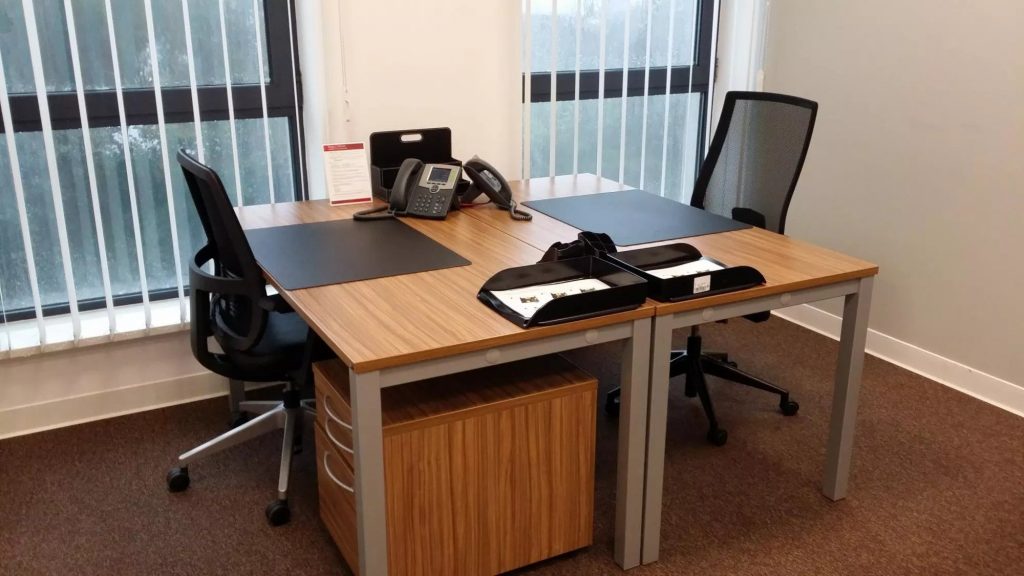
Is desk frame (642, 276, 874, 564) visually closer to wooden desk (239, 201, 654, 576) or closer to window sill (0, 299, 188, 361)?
wooden desk (239, 201, 654, 576)

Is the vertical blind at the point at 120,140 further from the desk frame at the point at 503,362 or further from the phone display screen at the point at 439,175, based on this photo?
the desk frame at the point at 503,362

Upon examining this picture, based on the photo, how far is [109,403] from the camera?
3.24 meters

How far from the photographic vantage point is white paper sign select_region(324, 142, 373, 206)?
3.15 meters

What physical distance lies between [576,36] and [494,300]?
6.30ft

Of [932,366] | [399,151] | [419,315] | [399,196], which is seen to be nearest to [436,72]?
[399,151]

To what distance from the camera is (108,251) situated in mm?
3211

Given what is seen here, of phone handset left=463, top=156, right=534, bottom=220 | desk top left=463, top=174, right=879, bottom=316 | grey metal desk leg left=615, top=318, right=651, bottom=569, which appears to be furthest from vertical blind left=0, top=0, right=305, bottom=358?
grey metal desk leg left=615, top=318, right=651, bottom=569

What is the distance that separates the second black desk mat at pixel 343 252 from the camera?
242cm

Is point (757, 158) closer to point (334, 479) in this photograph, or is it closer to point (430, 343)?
point (430, 343)

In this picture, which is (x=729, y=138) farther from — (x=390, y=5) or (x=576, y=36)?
(x=390, y=5)

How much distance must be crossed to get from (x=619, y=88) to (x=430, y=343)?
229 cm

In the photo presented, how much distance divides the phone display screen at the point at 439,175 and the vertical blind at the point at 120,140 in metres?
0.64

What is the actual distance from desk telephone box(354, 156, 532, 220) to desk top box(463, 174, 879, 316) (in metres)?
0.06

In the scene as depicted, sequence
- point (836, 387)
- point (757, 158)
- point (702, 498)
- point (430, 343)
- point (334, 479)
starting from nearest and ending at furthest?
point (430, 343) < point (334, 479) < point (836, 387) < point (702, 498) < point (757, 158)
